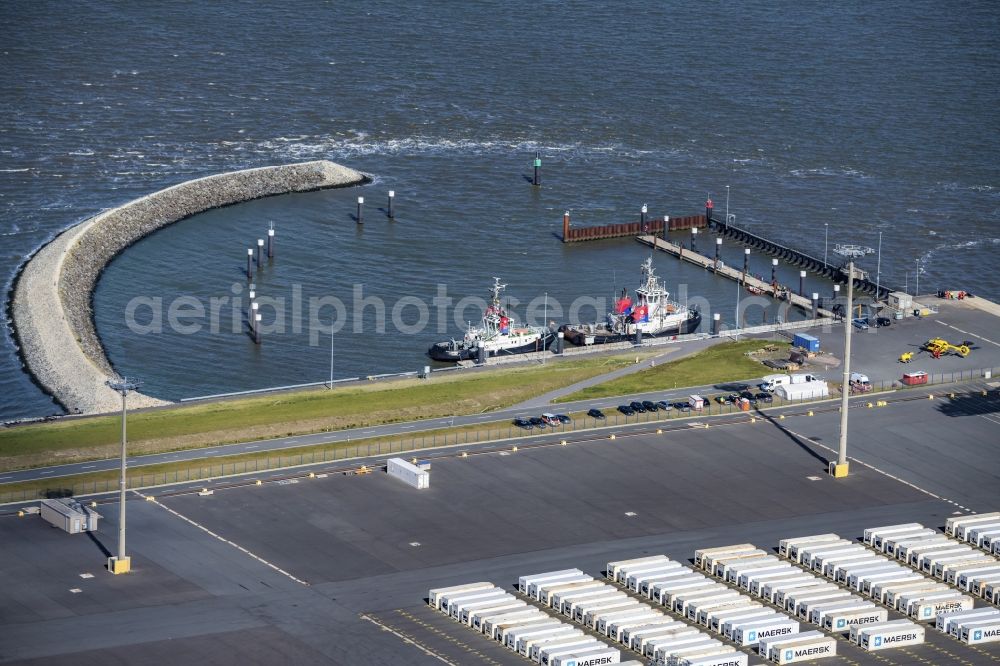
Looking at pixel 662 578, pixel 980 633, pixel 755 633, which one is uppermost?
pixel 662 578

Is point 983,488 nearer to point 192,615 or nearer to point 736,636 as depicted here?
point 736,636

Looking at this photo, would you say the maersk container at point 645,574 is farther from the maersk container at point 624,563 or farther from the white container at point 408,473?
the white container at point 408,473

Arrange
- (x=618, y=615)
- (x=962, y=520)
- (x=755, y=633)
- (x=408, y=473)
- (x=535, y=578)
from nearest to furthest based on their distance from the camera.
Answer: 1. (x=755, y=633)
2. (x=618, y=615)
3. (x=535, y=578)
4. (x=962, y=520)
5. (x=408, y=473)

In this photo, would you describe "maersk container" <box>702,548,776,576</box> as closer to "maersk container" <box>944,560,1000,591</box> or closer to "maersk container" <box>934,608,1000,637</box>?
"maersk container" <box>944,560,1000,591</box>

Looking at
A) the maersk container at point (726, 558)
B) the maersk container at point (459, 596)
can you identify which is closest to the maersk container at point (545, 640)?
the maersk container at point (459, 596)

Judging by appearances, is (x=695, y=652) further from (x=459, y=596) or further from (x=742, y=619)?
(x=459, y=596)

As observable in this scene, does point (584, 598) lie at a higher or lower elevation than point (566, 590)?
lower

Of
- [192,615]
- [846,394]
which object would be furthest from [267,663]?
[846,394]

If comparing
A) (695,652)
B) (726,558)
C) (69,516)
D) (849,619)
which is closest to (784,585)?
(726,558)
